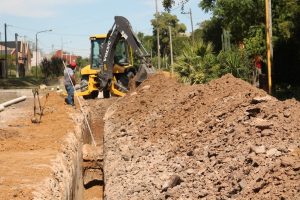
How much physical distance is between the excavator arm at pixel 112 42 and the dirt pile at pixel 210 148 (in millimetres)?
5242

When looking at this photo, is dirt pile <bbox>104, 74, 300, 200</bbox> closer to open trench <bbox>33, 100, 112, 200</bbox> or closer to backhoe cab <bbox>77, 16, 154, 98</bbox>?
open trench <bbox>33, 100, 112, 200</bbox>

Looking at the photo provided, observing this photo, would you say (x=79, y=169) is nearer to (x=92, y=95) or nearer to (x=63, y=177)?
(x=63, y=177)

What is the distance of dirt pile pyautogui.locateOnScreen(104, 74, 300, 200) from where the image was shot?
611cm

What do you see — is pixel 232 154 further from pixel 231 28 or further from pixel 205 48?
pixel 231 28

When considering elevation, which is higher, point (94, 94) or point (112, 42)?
point (112, 42)

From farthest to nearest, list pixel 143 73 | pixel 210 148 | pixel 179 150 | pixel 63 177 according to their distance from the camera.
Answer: pixel 143 73 → pixel 179 150 → pixel 63 177 → pixel 210 148

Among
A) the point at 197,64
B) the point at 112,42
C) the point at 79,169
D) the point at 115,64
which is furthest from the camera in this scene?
the point at 197,64

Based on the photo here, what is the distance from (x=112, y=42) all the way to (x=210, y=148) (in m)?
11.5

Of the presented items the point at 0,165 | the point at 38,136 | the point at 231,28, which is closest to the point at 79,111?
the point at 38,136

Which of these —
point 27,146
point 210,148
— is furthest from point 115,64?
point 210,148

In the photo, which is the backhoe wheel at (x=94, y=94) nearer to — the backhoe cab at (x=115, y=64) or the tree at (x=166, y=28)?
the backhoe cab at (x=115, y=64)

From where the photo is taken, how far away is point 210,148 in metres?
8.09

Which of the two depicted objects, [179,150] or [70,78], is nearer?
[179,150]

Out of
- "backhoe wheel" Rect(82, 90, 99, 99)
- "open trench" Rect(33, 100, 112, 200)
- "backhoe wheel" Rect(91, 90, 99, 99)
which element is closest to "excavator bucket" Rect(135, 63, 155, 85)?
"open trench" Rect(33, 100, 112, 200)
